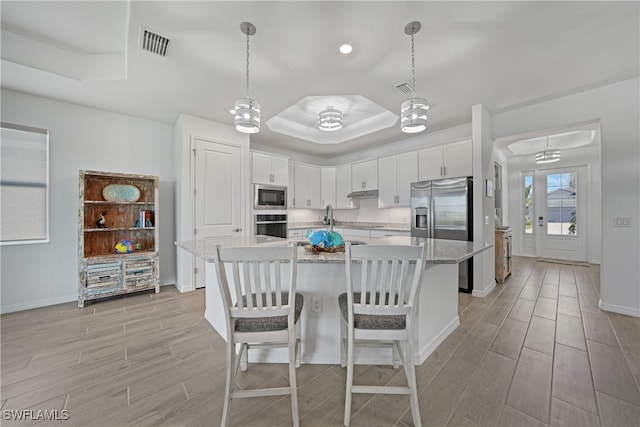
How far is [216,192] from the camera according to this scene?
403cm

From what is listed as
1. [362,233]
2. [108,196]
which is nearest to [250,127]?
[108,196]

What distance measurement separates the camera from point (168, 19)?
6.23 feet

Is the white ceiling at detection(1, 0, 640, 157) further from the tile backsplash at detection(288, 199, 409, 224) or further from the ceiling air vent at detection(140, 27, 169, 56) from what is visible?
the tile backsplash at detection(288, 199, 409, 224)

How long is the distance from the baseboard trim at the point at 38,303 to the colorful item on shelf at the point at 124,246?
76 centimetres

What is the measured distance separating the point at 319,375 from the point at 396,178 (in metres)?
3.80

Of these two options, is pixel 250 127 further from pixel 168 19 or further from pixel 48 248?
pixel 48 248

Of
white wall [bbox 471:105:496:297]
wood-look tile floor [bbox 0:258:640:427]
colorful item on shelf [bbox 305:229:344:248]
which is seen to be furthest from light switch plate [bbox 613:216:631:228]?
colorful item on shelf [bbox 305:229:344:248]

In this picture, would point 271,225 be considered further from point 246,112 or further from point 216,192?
point 246,112

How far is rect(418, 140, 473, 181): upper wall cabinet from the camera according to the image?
380 centimetres

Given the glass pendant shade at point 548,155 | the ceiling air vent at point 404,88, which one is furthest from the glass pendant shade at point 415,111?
the glass pendant shade at point 548,155

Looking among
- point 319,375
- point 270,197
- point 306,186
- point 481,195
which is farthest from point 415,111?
point 306,186

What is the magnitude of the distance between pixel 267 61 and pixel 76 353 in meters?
3.12

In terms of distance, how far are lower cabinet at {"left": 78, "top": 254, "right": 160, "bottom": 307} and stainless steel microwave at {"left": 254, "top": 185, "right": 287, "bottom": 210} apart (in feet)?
5.96

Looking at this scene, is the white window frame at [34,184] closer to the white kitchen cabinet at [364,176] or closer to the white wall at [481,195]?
the white kitchen cabinet at [364,176]
